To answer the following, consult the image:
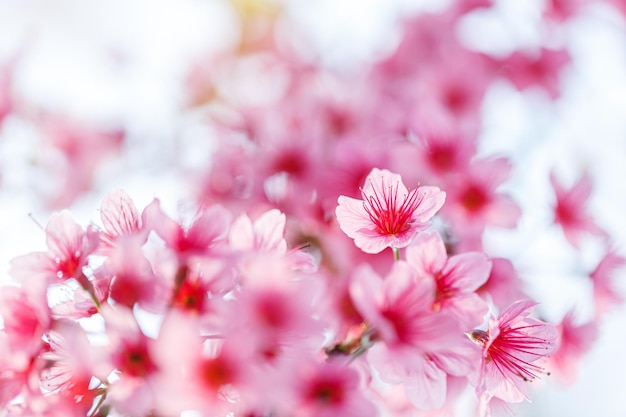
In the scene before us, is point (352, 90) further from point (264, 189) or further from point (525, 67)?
Answer: point (264, 189)

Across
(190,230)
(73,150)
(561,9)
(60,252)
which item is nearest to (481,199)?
(190,230)

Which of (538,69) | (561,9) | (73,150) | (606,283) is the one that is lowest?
(73,150)

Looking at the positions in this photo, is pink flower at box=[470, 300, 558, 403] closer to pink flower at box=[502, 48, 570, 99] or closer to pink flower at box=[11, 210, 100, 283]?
pink flower at box=[11, 210, 100, 283]

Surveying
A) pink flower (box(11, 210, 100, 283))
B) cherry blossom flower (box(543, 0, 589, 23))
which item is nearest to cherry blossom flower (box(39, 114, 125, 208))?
pink flower (box(11, 210, 100, 283))

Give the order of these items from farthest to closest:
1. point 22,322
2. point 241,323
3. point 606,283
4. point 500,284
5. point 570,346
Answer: point 606,283 < point 570,346 < point 500,284 < point 22,322 < point 241,323

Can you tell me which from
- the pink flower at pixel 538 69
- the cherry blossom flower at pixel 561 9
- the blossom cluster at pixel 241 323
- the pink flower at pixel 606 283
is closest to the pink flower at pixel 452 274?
the blossom cluster at pixel 241 323

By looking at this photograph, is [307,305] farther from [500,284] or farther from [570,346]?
[570,346]
